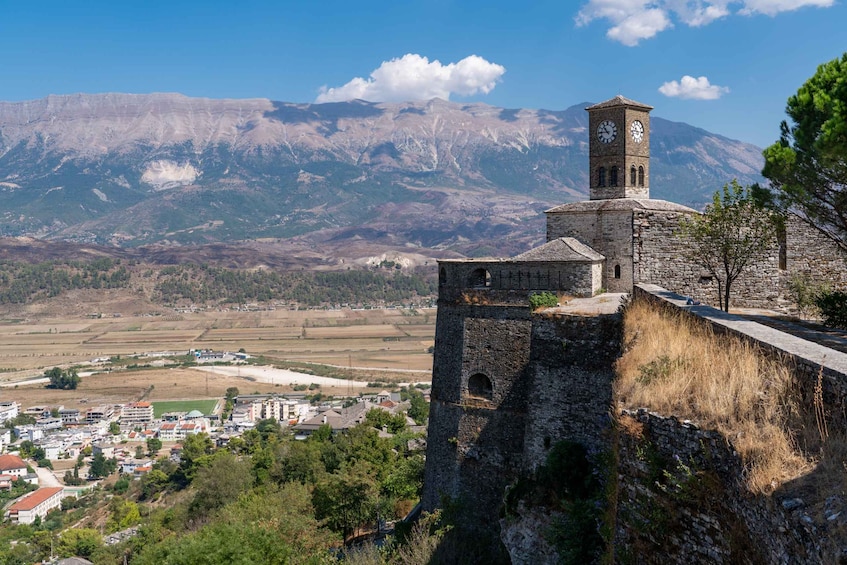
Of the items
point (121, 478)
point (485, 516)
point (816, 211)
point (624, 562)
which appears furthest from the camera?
point (121, 478)

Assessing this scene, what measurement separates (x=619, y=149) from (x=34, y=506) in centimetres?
7620

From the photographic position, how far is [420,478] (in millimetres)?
34781

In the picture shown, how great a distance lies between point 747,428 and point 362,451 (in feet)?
118

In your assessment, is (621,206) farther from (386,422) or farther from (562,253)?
(386,422)

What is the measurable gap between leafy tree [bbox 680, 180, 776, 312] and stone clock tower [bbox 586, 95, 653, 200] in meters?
5.03

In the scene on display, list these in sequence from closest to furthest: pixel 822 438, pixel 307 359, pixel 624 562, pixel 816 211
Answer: pixel 822 438, pixel 624 562, pixel 816 211, pixel 307 359

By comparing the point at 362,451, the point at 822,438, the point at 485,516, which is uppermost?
the point at 822,438

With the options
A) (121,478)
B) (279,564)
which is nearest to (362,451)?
(279,564)

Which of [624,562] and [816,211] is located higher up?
[816,211]

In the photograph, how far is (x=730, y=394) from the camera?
23.2 feet

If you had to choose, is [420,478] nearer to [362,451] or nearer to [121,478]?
[362,451]

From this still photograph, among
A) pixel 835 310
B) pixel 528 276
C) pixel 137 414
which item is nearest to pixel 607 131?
pixel 528 276

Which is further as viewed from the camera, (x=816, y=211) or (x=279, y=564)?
(x=279, y=564)

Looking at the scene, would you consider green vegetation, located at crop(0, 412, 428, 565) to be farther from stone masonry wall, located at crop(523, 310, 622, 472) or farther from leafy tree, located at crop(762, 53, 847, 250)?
leafy tree, located at crop(762, 53, 847, 250)
